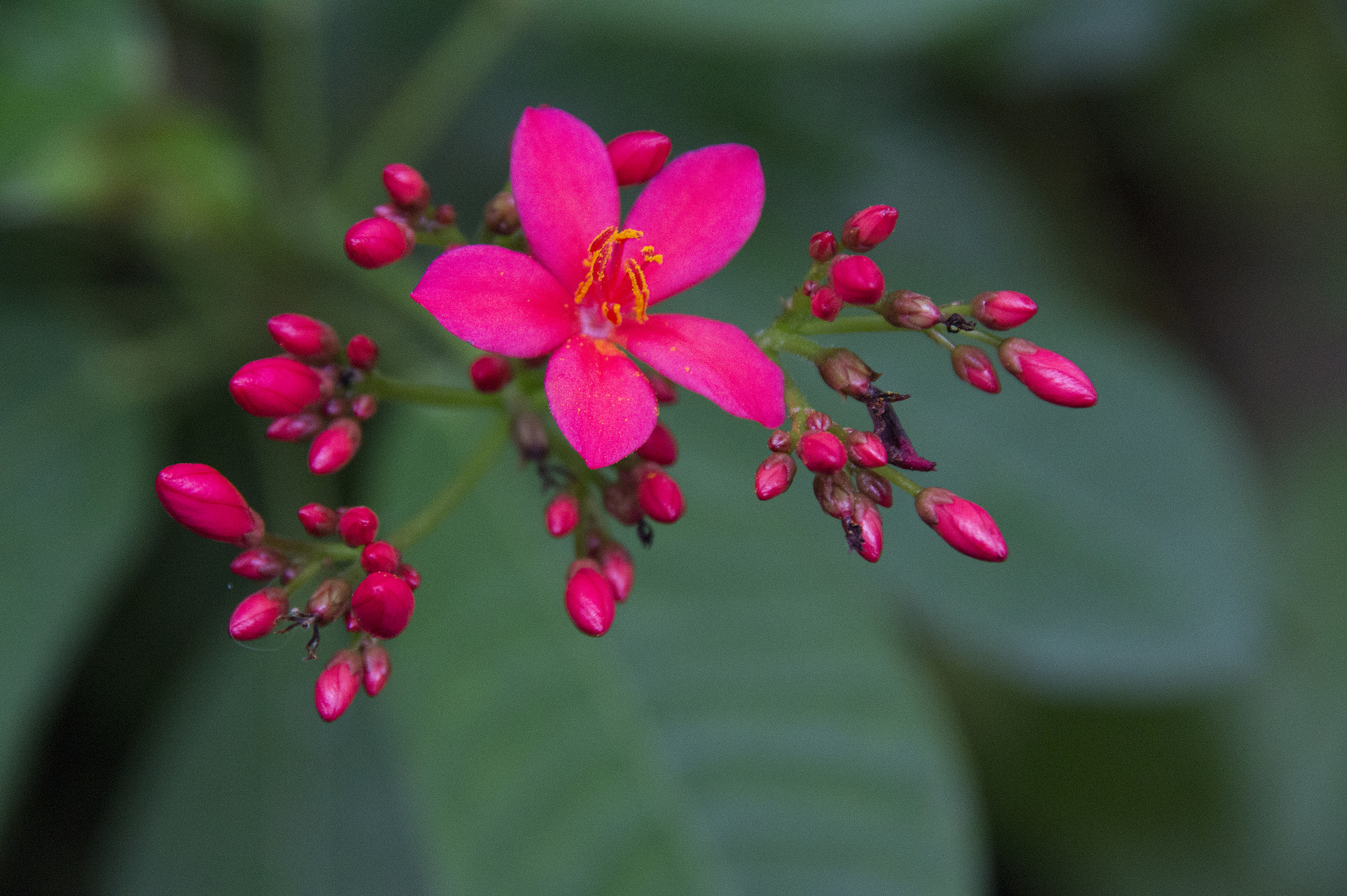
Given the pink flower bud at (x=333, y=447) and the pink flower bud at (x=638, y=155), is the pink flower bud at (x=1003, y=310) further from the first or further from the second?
the pink flower bud at (x=333, y=447)

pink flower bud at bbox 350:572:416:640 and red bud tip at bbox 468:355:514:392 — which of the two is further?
red bud tip at bbox 468:355:514:392

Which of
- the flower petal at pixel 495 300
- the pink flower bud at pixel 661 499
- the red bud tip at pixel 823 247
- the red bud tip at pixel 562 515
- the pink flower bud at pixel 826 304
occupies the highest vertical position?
the red bud tip at pixel 823 247

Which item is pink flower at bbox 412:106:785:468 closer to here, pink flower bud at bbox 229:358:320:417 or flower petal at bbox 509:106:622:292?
flower petal at bbox 509:106:622:292

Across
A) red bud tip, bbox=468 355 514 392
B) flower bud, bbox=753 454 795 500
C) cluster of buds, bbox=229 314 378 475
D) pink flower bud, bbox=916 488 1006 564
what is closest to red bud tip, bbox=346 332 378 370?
cluster of buds, bbox=229 314 378 475

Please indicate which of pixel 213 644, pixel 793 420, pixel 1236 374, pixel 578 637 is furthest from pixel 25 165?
pixel 1236 374

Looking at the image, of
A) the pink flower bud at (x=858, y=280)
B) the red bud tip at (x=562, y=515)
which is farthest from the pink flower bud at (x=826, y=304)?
the red bud tip at (x=562, y=515)
